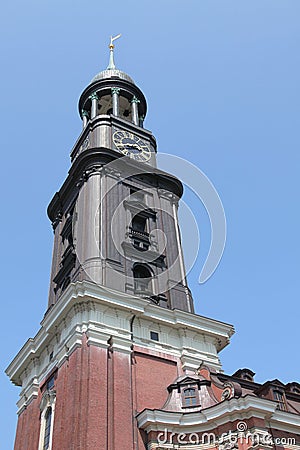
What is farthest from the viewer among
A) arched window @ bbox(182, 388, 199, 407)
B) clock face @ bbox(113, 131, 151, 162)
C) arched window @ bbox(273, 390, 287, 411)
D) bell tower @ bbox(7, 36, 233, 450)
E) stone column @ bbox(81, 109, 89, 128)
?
Result: stone column @ bbox(81, 109, 89, 128)

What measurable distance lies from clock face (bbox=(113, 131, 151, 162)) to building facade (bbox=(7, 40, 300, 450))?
0.48 ft

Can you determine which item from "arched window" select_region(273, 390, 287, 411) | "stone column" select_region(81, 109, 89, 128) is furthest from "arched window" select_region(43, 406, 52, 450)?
"stone column" select_region(81, 109, 89, 128)

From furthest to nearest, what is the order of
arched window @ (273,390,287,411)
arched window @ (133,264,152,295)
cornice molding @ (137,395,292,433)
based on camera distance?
1. arched window @ (133,264,152,295)
2. arched window @ (273,390,287,411)
3. cornice molding @ (137,395,292,433)

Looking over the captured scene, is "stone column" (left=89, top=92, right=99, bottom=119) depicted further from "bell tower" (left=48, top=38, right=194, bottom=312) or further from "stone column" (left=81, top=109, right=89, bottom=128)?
"stone column" (left=81, top=109, right=89, bottom=128)

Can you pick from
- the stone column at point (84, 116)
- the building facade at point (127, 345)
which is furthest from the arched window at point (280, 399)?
the stone column at point (84, 116)

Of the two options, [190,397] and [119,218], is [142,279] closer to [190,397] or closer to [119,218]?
[119,218]

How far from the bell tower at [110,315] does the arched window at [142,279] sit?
0.23 ft

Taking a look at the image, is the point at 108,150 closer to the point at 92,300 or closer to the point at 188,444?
the point at 92,300

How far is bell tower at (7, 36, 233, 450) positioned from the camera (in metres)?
29.9

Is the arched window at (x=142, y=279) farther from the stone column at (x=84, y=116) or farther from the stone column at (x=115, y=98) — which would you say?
the stone column at (x=84, y=116)

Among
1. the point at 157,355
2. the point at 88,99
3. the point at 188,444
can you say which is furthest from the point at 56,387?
the point at 88,99

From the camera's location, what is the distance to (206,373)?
33062 mm

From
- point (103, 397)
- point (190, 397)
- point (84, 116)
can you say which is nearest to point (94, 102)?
point (84, 116)

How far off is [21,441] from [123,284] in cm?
1019
